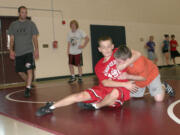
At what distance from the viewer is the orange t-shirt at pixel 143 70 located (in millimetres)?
2762

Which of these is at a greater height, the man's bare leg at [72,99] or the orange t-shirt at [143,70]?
the orange t-shirt at [143,70]

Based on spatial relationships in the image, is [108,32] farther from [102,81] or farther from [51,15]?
[102,81]

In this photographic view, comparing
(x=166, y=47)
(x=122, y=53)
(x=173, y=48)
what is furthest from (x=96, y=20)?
(x=122, y=53)

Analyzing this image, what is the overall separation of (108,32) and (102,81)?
722 cm

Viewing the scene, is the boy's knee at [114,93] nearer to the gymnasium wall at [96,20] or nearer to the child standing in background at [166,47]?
the gymnasium wall at [96,20]

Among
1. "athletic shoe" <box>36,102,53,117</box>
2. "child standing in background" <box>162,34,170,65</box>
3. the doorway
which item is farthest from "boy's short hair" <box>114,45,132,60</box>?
"child standing in background" <box>162,34,170,65</box>

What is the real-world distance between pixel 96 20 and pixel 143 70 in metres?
6.73

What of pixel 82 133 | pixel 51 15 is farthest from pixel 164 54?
pixel 82 133

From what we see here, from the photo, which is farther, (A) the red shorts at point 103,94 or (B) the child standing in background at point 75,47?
(B) the child standing in background at point 75,47

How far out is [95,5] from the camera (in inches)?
366

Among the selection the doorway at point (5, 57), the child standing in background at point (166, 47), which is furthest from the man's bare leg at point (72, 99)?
the child standing in background at point (166, 47)

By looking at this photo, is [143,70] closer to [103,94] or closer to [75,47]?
[103,94]

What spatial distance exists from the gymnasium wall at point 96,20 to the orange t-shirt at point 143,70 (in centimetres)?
514

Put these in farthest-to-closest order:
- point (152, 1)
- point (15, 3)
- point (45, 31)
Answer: point (152, 1) → point (45, 31) → point (15, 3)
